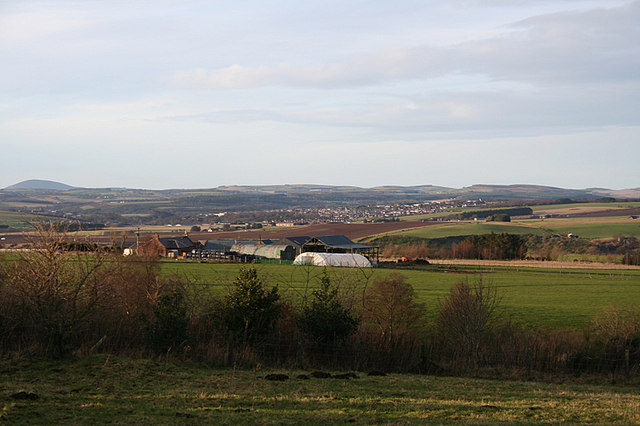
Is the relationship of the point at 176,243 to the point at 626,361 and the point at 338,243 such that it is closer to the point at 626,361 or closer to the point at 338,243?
the point at 338,243

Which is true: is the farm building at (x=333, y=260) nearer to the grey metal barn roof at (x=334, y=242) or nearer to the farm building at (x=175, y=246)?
the grey metal barn roof at (x=334, y=242)

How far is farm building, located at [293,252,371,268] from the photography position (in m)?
70.8

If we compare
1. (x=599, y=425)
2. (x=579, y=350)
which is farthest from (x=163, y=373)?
(x=579, y=350)

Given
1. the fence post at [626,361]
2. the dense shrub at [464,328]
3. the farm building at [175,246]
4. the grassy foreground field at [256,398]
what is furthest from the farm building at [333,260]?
the grassy foreground field at [256,398]

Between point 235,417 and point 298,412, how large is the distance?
57.4 inches

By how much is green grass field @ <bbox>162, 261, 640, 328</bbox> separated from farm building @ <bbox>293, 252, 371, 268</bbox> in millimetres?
5636

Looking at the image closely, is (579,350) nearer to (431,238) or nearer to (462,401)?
(462,401)

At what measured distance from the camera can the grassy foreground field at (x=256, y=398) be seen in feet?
41.1

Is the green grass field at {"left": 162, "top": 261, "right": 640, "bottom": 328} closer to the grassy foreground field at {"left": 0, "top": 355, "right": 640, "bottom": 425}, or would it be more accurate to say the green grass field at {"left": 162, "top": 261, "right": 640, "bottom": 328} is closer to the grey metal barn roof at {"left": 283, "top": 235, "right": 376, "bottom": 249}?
the grassy foreground field at {"left": 0, "top": 355, "right": 640, "bottom": 425}

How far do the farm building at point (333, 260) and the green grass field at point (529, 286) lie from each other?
5.64 m

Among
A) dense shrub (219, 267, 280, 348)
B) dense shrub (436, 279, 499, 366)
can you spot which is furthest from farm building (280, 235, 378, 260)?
dense shrub (219, 267, 280, 348)

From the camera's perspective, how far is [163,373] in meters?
17.3

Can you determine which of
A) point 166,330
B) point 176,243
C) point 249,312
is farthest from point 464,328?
point 176,243

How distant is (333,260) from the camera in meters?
72.4
